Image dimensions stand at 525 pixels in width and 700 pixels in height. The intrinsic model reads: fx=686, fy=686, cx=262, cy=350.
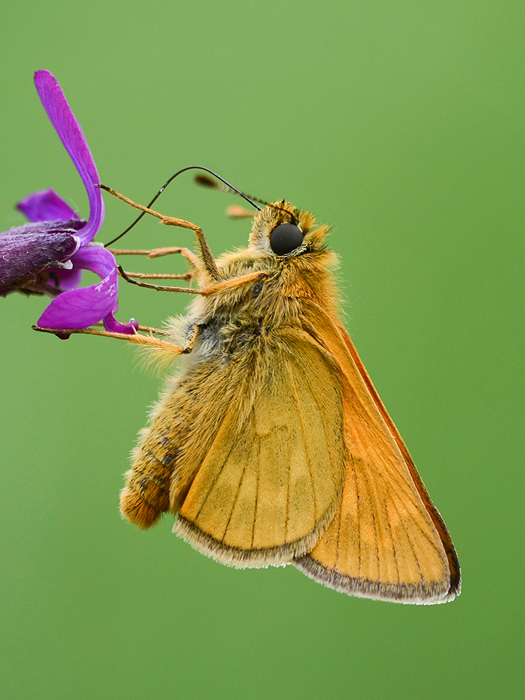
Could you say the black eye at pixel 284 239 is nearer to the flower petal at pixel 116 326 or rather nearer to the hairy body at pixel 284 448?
the hairy body at pixel 284 448

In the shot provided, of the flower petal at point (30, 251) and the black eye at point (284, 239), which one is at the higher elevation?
the black eye at point (284, 239)

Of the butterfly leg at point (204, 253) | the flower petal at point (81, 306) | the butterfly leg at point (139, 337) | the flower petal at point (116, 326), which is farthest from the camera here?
the butterfly leg at point (204, 253)

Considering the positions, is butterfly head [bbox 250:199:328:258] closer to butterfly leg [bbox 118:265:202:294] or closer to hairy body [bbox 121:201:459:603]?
hairy body [bbox 121:201:459:603]

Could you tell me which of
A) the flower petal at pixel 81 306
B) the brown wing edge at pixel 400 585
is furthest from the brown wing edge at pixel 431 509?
the flower petal at pixel 81 306

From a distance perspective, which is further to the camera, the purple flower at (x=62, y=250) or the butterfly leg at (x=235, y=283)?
the butterfly leg at (x=235, y=283)

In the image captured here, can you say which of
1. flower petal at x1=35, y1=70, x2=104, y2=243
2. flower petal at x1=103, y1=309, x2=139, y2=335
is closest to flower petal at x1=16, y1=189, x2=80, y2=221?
flower petal at x1=35, y1=70, x2=104, y2=243

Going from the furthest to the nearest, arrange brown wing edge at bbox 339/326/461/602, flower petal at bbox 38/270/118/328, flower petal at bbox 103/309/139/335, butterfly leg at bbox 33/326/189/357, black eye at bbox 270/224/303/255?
black eye at bbox 270/224/303/255, brown wing edge at bbox 339/326/461/602, flower petal at bbox 103/309/139/335, butterfly leg at bbox 33/326/189/357, flower petal at bbox 38/270/118/328

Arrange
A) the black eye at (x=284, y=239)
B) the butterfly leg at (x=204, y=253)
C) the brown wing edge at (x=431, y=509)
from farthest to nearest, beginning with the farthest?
the black eye at (x=284, y=239), the brown wing edge at (x=431, y=509), the butterfly leg at (x=204, y=253)

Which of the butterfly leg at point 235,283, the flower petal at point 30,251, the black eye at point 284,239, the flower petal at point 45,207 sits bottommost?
the flower petal at point 30,251

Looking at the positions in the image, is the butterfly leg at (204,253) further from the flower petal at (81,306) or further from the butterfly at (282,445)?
the flower petal at (81,306)
